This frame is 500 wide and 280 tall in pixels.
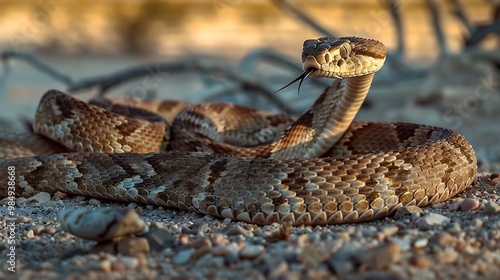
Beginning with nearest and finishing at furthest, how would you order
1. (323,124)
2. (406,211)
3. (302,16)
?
(406,211), (323,124), (302,16)

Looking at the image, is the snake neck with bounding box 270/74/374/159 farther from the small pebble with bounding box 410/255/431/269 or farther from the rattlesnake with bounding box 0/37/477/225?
the small pebble with bounding box 410/255/431/269

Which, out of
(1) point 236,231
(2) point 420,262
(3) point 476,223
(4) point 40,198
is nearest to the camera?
(2) point 420,262

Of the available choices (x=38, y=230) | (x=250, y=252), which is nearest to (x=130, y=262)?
(x=250, y=252)

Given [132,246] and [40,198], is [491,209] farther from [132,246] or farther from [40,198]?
[40,198]

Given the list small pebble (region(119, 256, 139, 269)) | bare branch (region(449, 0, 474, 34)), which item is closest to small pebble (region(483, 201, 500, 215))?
small pebble (region(119, 256, 139, 269))

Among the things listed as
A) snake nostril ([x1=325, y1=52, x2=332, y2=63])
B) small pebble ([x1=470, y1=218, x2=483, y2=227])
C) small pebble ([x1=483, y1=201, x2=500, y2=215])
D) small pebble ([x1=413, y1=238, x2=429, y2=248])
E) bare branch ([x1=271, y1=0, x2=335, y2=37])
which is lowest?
small pebble ([x1=413, y1=238, x2=429, y2=248])
